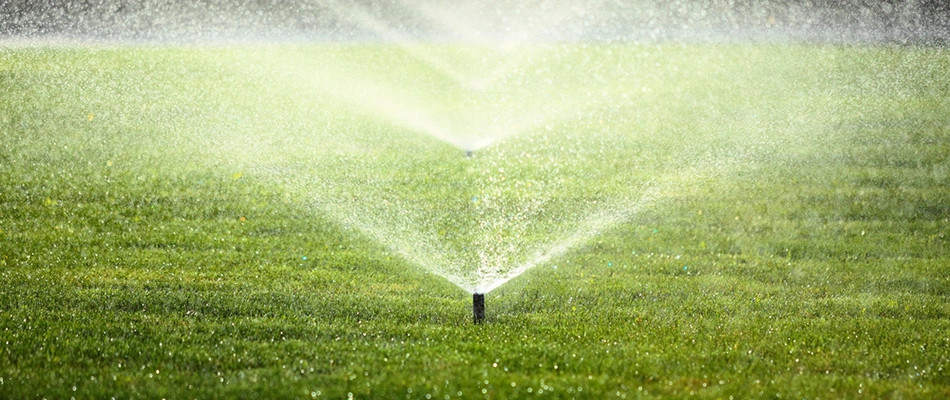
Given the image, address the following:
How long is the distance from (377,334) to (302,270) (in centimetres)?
160

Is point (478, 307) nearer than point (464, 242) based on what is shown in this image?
Yes

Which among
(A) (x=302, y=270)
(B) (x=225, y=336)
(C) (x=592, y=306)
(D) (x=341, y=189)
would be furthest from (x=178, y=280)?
(D) (x=341, y=189)

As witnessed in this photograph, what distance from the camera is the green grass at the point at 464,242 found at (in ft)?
14.5

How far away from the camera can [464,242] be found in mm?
7098

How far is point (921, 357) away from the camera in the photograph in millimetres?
4801

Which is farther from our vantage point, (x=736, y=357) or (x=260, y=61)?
(x=260, y=61)

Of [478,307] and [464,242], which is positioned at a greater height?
[464,242]

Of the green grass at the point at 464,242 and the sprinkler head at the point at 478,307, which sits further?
the sprinkler head at the point at 478,307

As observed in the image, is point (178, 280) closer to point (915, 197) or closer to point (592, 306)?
point (592, 306)

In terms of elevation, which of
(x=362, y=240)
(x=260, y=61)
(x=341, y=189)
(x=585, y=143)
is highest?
(x=260, y=61)

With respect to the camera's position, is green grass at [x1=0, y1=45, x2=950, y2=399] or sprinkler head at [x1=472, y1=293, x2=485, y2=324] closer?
green grass at [x1=0, y1=45, x2=950, y2=399]

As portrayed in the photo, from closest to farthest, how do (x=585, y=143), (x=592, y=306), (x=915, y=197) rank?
(x=592, y=306) < (x=915, y=197) < (x=585, y=143)

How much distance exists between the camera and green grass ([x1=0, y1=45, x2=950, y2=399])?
4.41 metres

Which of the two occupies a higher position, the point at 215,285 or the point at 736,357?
the point at 215,285
